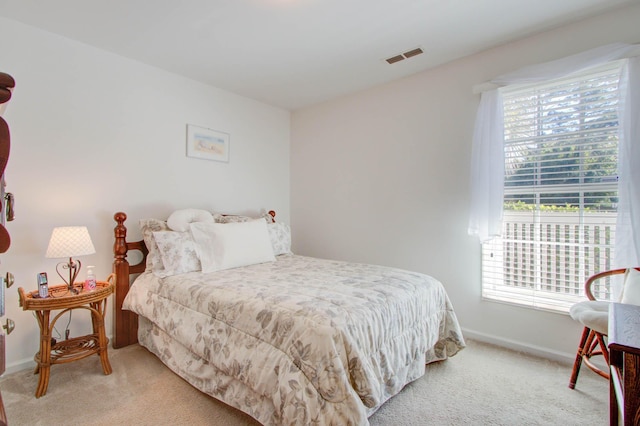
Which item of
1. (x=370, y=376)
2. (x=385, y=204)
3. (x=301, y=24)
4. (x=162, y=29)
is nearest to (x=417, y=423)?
(x=370, y=376)

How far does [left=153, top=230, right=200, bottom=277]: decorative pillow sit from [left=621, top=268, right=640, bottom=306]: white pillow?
2.83 meters

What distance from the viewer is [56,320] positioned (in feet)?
6.77

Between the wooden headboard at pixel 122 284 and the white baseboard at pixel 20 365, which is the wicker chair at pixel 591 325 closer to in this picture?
the wooden headboard at pixel 122 284

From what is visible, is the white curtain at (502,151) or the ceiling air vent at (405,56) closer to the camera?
the white curtain at (502,151)

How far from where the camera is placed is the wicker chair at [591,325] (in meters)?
1.73

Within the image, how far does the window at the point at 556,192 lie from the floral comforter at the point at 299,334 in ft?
2.61

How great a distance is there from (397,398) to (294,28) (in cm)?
262

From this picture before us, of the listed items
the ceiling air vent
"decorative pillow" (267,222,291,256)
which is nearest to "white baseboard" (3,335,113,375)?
"decorative pillow" (267,222,291,256)

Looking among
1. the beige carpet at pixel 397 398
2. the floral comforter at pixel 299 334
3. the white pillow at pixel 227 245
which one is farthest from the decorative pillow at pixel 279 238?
the beige carpet at pixel 397 398

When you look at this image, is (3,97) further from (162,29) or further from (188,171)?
(188,171)

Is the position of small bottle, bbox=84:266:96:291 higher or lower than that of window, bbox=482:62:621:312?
Result: lower

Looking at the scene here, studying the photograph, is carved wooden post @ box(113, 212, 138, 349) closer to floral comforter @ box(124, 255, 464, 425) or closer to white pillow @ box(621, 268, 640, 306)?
floral comforter @ box(124, 255, 464, 425)

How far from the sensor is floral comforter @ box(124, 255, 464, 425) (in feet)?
4.48

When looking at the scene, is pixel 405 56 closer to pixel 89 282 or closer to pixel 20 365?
pixel 89 282
